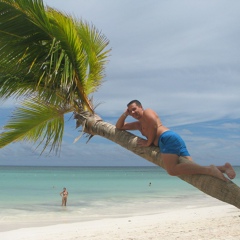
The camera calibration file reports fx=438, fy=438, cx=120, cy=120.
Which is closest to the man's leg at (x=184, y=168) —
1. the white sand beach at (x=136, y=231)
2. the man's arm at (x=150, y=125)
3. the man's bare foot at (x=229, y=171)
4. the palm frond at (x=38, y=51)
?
the man's arm at (x=150, y=125)

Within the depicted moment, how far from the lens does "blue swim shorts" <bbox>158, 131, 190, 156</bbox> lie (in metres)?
4.14

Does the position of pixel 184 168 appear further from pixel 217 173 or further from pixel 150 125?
pixel 150 125

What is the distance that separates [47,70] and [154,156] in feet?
6.27

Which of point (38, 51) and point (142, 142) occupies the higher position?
point (38, 51)

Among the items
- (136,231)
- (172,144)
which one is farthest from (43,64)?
(136,231)

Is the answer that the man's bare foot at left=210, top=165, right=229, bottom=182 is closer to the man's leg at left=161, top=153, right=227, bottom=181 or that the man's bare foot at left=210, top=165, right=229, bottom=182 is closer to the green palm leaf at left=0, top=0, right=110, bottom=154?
the man's leg at left=161, top=153, right=227, bottom=181

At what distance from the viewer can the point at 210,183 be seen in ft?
12.5

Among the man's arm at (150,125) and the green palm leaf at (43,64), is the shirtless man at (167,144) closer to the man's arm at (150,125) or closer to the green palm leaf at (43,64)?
the man's arm at (150,125)

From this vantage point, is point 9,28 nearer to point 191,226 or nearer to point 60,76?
point 60,76

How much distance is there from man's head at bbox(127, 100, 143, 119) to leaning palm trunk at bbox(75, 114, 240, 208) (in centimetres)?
26

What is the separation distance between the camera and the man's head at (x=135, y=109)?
4527mm

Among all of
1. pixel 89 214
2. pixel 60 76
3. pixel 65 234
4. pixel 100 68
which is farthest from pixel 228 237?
pixel 89 214

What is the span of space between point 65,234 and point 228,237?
16.9 feet

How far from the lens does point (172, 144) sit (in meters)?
4.13
